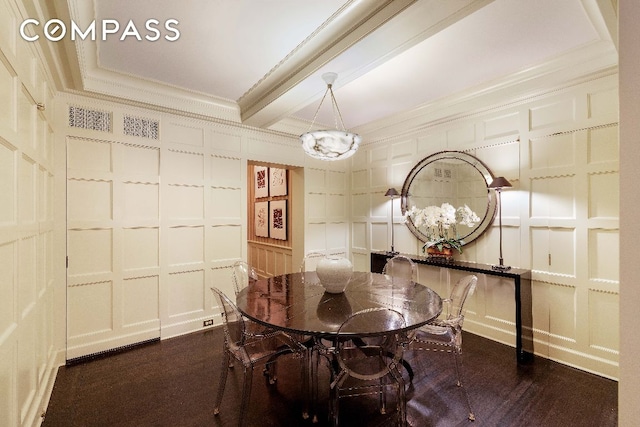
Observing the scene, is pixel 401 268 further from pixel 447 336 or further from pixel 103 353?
pixel 103 353

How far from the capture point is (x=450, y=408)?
2088 millimetres

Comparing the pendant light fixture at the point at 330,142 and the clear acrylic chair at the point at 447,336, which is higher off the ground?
the pendant light fixture at the point at 330,142

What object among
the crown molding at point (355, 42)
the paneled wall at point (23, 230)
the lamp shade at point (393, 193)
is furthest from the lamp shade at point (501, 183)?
the paneled wall at point (23, 230)

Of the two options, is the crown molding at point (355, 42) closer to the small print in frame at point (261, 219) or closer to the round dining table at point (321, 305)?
the round dining table at point (321, 305)

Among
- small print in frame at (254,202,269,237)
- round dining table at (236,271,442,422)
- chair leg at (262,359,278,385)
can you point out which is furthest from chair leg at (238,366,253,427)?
small print in frame at (254,202,269,237)

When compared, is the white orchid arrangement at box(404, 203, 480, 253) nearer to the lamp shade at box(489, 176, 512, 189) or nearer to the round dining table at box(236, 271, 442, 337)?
the lamp shade at box(489, 176, 512, 189)

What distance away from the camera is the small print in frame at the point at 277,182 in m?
5.22

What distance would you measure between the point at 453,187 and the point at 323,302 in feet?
7.79

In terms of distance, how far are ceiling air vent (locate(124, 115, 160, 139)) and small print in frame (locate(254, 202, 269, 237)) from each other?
266cm

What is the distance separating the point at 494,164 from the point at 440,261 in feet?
4.06

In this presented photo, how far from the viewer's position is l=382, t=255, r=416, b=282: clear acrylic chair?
132 inches

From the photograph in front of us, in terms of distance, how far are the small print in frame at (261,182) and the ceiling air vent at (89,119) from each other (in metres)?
2.94

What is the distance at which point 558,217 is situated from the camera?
2.80 m

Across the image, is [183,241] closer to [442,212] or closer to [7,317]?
[7,317]
